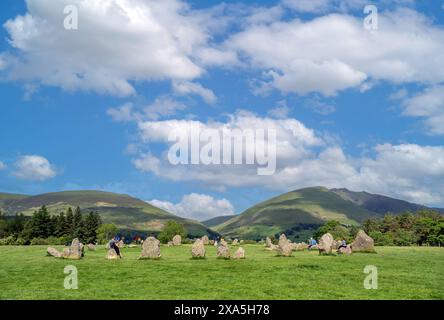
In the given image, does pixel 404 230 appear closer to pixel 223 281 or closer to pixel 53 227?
pixel 53 227

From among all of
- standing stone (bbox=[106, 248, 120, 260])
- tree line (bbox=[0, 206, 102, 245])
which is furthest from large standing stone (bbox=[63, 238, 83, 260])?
tree line (bbox=[0, 206, 102, 245])

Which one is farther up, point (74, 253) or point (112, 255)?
point (74, 253)

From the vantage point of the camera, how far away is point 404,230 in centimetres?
10881

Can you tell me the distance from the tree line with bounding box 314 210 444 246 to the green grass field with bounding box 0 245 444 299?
195 feet

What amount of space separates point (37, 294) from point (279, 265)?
53.5 ft

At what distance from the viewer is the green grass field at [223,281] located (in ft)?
64.1

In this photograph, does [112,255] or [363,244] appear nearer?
[112,255]

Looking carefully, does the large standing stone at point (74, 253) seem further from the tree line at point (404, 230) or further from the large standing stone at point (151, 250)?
the tree line at point (404, 230)

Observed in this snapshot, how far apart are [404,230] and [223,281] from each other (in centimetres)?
9788

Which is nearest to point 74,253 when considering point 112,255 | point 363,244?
point 112,255

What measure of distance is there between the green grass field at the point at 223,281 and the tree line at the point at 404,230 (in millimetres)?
59400

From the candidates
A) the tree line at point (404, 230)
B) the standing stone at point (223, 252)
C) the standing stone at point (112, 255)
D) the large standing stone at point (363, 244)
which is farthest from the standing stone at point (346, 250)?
the tree line at point (404, 230)

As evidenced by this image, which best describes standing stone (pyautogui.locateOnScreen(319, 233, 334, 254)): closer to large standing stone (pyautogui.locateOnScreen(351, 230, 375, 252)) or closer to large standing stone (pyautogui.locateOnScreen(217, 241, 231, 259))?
large standing stone (pyautogui.locateOnScreen(351, 230, 375, 252))

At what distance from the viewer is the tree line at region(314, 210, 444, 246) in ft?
297
